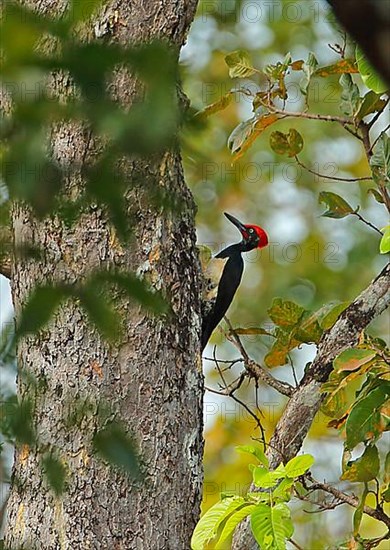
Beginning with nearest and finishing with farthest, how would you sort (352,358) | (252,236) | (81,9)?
(81,9), (352,358), (252,236)

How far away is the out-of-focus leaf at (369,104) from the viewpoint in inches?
74.9

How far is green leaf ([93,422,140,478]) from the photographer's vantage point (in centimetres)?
55

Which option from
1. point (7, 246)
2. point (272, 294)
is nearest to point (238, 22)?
point (272, 294)

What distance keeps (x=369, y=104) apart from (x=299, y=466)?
700mm

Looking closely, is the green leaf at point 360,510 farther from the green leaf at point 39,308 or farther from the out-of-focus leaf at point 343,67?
the green leaf at point 39,308

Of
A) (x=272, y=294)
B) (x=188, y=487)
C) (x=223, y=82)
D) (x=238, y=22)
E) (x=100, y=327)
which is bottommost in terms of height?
(x=100, y=327)

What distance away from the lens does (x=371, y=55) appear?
420mm

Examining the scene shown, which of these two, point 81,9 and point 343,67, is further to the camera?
point 343,67

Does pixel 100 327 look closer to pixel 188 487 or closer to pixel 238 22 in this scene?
pixel 188 487

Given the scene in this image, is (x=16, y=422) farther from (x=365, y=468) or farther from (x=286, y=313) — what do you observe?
(x=286, y=313)

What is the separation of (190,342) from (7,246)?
104 cm

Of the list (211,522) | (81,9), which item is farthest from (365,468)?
(81,9)

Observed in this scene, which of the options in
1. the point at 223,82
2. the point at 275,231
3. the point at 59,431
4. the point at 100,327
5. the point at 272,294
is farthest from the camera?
the point at 275,231

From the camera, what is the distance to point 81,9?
478 mm
